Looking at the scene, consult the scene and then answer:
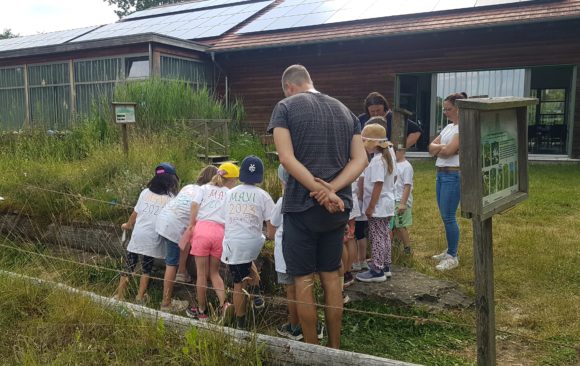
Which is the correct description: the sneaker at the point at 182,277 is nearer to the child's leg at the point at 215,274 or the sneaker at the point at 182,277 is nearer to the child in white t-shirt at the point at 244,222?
the child's leg at the point at 215,274

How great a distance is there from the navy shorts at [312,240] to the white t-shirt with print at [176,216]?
1357 mm

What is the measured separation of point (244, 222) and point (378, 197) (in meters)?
1.14

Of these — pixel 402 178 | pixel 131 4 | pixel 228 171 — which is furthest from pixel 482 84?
pixel 131 4

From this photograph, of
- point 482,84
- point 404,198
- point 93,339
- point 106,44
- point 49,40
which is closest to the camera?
point 93,339

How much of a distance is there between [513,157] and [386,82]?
10.1 m

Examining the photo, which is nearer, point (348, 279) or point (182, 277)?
point (348, 279)

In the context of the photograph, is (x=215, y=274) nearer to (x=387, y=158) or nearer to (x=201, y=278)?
(x=201, y=278)

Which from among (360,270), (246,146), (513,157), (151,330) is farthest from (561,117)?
(151,330)

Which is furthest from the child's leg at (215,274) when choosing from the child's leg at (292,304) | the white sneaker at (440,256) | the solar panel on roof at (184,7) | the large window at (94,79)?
the solar panel on roof at (184,7)

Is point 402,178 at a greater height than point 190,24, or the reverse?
point 190,24

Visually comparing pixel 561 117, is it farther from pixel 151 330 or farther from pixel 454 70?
pixel 151 330

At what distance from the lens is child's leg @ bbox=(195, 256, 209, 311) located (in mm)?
3854

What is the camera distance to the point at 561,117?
14.2 meters

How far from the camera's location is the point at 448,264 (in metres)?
4.73
